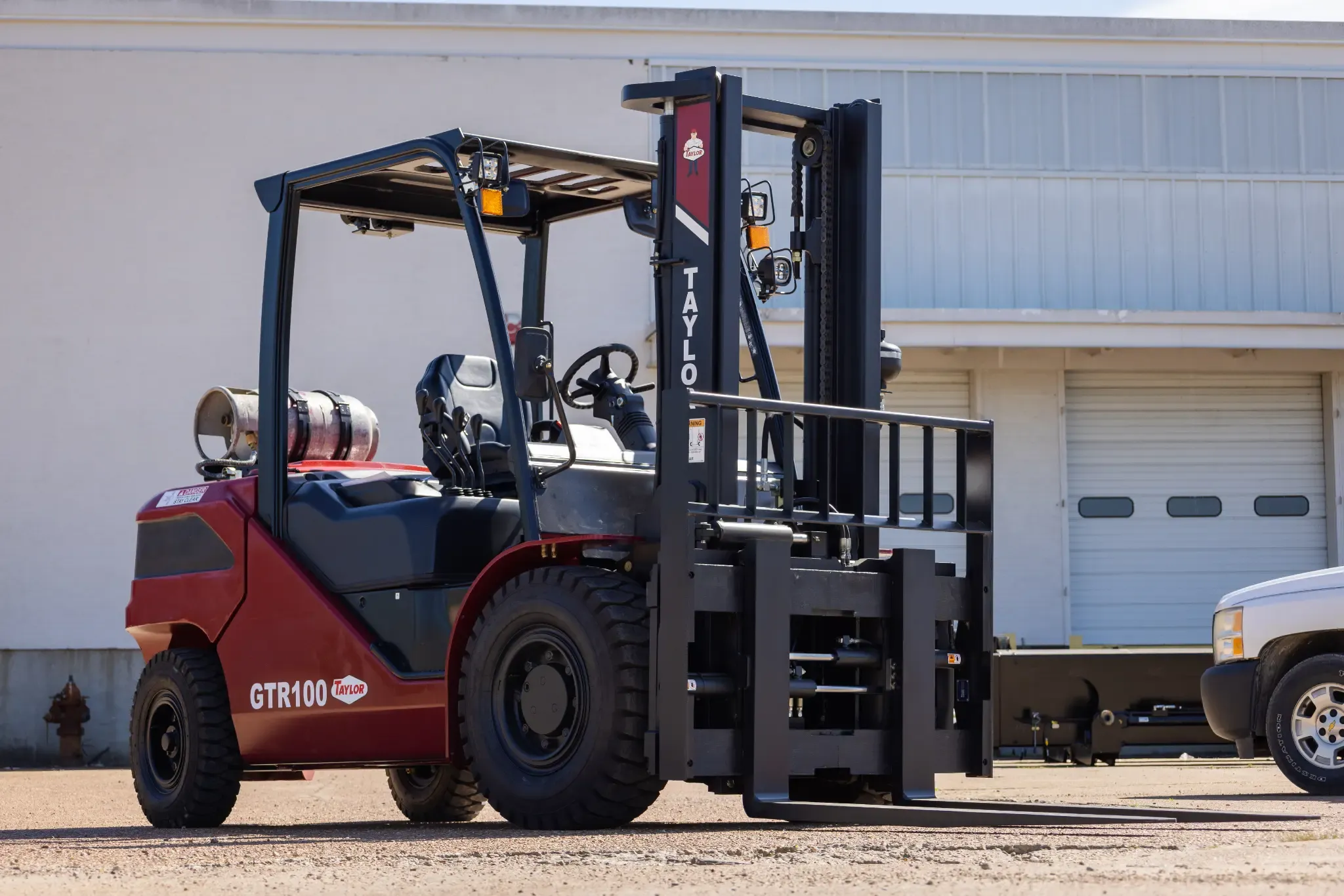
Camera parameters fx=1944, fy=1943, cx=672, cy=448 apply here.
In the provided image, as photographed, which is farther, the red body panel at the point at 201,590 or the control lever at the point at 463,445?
the red body panel at the point at 201,590

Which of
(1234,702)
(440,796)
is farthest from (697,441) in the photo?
(1234,702)

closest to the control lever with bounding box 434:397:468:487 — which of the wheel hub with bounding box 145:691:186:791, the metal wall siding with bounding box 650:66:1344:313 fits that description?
the wheel hub with bounding box 145:691:186:791

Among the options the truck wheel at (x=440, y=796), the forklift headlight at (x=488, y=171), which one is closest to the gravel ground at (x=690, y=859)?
the truck wheel at (x=440, y=796)

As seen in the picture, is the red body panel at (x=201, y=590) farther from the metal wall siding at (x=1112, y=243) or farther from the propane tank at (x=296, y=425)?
the metal wall siding at (x=1112, y=243)

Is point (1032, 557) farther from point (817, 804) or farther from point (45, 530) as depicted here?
point (817, 804)

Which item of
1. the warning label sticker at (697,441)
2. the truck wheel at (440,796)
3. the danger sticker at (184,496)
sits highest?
the warning label sticker at (697,441)

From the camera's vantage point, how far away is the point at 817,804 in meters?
6.97

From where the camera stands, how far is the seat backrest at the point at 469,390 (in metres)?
8.55

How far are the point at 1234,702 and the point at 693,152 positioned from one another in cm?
518

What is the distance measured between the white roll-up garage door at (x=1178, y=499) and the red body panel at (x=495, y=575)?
53.9 ft

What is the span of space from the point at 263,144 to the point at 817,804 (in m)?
16.6

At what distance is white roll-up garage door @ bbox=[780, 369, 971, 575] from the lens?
2177 cm

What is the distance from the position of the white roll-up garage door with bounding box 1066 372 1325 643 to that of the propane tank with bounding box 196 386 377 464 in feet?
48.3

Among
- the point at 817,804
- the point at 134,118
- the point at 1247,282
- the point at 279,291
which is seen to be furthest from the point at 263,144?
the point at 817,804
